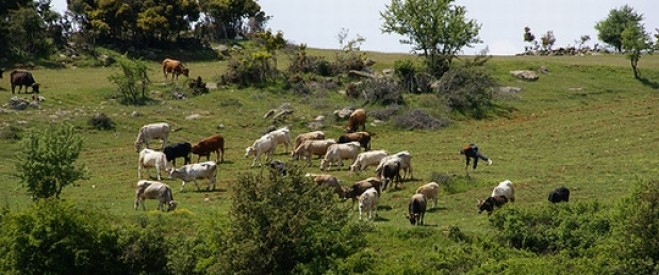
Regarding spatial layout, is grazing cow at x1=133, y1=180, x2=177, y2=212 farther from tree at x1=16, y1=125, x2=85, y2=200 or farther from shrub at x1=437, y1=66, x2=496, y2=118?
shrub at x1=437, y1=66, x2=496, y2=118

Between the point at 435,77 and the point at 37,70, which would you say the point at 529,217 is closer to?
the point at 435,77

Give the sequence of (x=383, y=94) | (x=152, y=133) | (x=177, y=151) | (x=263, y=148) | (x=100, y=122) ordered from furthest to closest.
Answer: (x=383, y=94) → (x=100, y=122) → (x=152, y=133) → (x=263, y=148) → (x=177, y=151)

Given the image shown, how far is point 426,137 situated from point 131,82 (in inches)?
759

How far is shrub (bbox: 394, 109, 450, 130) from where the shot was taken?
171ft

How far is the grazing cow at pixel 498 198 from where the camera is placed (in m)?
30.7

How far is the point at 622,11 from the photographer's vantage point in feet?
305

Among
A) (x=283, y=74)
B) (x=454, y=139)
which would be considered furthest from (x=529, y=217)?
(x=283, y=74)

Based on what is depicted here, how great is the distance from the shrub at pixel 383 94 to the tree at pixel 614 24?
41.9 metres

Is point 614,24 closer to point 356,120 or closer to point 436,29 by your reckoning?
point 436,29

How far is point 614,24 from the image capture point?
9175 centimetres

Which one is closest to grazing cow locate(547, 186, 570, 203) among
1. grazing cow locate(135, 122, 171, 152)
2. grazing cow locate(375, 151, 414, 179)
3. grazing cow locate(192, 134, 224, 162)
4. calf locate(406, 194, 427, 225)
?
calf locate(406, 194, 427, 225)

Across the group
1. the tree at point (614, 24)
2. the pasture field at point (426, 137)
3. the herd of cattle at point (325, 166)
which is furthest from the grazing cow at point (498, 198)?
the tree at point (614, 24)

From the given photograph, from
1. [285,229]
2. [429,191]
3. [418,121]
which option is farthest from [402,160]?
[418,121]

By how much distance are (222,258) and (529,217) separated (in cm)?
991
